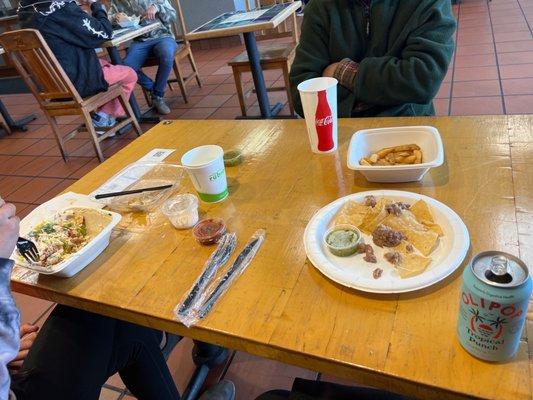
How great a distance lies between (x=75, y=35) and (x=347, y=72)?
7.64 ft

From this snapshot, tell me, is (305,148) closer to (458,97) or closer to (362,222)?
(362,222)

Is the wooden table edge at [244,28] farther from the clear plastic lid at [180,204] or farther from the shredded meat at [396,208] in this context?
the shredded meat at [396,208]

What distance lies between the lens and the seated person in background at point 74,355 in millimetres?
937

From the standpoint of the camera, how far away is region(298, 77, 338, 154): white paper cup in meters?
1.06

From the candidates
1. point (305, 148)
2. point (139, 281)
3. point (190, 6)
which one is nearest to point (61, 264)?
point (139, 281)

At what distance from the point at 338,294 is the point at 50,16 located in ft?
9.94

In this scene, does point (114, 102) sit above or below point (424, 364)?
below

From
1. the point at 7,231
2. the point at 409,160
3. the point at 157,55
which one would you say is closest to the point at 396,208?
the point at 409,160

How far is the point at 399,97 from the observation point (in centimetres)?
146

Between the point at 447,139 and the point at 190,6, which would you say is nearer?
the point at 447,139

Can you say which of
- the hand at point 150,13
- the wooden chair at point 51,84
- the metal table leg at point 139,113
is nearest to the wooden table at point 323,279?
the wooden chair at point 51,84

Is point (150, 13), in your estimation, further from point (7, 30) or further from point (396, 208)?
point (7, 30)

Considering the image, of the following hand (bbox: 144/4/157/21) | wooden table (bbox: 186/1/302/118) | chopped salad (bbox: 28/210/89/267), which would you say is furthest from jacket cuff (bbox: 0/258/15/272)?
hand (bbox: 144/4/157/21)

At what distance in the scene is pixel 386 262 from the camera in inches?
30.0
